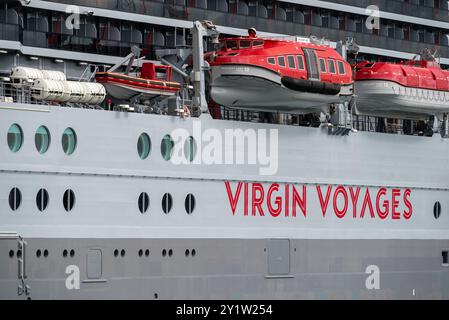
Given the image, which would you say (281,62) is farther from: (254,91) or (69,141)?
(69,141)

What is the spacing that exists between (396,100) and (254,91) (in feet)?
22.2

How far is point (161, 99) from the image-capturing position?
1670 inches

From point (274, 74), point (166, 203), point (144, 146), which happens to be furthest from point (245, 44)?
point (166, 203)

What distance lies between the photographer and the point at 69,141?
39.2 m

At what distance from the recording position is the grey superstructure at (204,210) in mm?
38375

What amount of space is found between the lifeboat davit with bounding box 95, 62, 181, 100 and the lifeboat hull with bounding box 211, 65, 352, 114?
1.39 meters

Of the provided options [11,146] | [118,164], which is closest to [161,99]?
[118,164]

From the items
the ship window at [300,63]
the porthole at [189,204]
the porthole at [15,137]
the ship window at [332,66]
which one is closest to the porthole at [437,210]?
the ship window at [332,66]

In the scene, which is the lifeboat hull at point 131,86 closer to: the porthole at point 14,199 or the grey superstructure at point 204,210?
the grey superstructure at point 204,210

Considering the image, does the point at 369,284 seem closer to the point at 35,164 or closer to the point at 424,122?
the point at 424,122

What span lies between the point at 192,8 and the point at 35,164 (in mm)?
9261

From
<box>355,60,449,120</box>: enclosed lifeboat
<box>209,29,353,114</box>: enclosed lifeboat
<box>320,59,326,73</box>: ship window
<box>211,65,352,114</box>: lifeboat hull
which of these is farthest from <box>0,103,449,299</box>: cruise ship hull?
<box>320,59,326,73</box>: ship window

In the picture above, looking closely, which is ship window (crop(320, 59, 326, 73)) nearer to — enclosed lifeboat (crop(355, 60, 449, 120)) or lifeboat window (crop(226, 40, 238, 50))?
lifeboat window (crop(226, 40, 238, 50))
